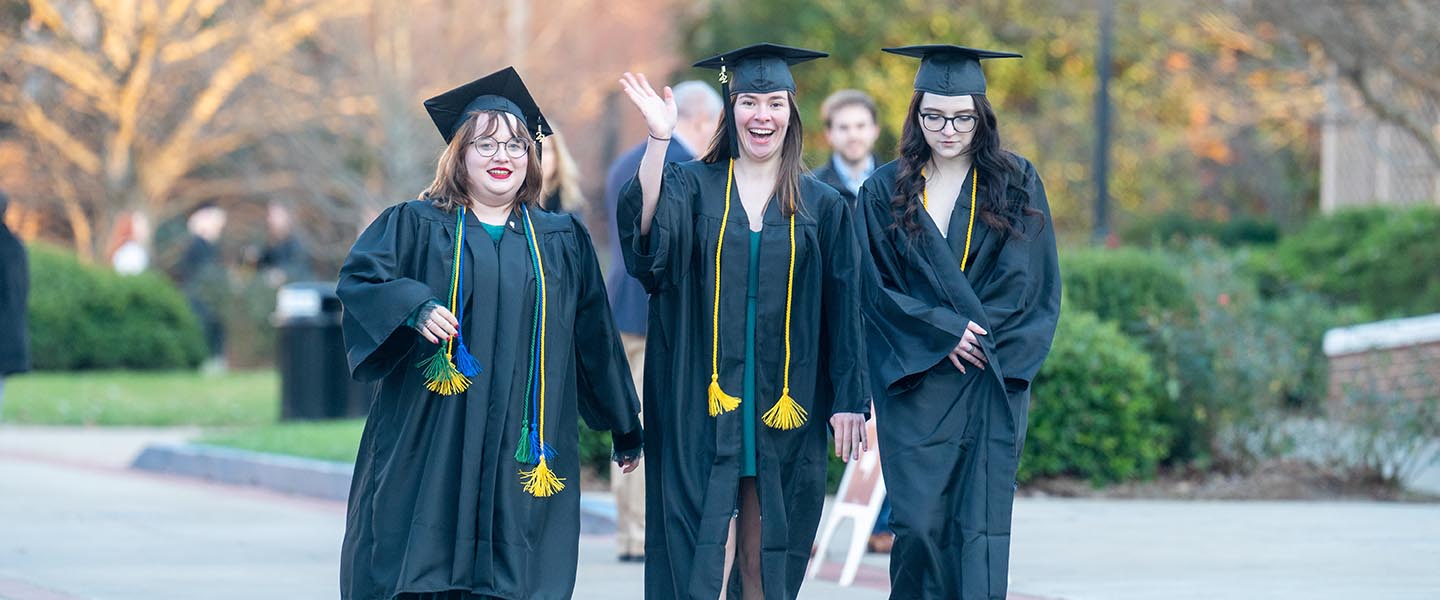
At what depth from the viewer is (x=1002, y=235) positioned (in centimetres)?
606

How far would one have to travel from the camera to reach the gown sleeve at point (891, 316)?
595 centimetres

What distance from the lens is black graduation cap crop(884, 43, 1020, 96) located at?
6.14 metres

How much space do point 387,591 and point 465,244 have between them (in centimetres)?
105

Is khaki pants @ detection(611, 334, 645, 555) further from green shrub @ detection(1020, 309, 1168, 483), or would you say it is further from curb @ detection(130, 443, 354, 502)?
curb @ detection(130, 443, 354, 502)

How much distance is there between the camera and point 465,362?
5.89 m

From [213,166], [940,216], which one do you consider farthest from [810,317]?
[213,166]

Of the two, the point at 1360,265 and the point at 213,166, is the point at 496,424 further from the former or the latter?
the point at 213,166

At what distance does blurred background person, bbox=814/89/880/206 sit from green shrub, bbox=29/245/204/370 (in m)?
14.0

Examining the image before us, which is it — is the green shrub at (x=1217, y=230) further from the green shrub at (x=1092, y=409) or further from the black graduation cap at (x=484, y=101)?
the black graduation cap at (x=484, y=101)

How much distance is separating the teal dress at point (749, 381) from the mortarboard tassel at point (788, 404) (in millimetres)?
52

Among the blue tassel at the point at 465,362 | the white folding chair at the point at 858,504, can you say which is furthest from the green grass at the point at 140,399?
the blue tassel at the point at 465,362

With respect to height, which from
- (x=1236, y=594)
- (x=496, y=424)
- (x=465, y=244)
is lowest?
(x=1236, y=594)

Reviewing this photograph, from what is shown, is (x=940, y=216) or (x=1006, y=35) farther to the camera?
(x=1006, y=35)

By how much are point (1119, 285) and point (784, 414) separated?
255 inches
